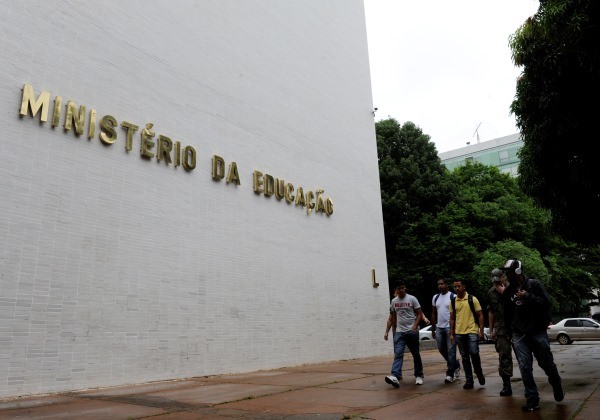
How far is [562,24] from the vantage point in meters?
6.44

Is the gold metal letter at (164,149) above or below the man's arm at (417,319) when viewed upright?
above

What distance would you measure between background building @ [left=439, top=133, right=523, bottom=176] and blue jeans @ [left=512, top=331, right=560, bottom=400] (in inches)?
1743

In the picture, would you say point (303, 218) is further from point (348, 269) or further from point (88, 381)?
point (88, 381)

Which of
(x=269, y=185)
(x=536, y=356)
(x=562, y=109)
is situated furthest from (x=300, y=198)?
(x=536, y=356)

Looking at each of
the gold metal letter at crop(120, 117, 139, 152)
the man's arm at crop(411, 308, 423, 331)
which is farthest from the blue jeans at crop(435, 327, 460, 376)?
the gold metal letter at crop(120, 117, 139, 152)

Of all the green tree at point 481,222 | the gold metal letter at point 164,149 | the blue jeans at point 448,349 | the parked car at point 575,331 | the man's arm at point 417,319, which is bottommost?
the parked car at point 575,331

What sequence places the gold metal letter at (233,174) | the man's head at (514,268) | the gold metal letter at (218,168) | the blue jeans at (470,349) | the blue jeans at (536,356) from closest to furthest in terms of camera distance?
1. the blue jeans at (536,356)
2. the man's head at (514,268)
3. the blue jeans at (470,349)
4. the gold metal letter at (218,168)
5. the gold metal letter at (233,174)

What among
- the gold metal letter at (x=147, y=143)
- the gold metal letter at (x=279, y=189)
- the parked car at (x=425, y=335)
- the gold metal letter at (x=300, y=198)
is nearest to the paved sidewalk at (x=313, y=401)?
the gold metal letter at (x=147, y=143)

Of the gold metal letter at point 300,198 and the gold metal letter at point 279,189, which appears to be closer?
the gold metal letter at point 279,189

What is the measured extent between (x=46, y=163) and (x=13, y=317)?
2500 millimetres

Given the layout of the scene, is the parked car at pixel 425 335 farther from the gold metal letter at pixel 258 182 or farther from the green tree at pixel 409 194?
the gold metal letter at pixel 258 182

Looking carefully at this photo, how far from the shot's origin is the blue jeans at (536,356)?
5.09m

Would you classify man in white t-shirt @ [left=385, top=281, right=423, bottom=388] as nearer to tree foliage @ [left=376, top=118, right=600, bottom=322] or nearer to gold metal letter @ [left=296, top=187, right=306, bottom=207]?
gold metal letter @ [left=296, top=187, right=306, bottom=207]

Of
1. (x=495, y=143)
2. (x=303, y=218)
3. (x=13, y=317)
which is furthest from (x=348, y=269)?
(x=495, y=143)
